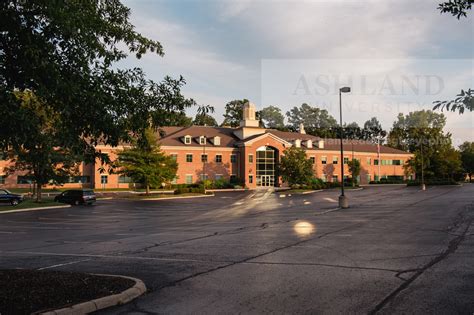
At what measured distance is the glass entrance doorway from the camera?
74.1m

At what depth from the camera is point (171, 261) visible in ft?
37.4

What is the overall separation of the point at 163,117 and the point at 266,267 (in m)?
4.33

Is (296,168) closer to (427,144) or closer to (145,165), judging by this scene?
(145,165)

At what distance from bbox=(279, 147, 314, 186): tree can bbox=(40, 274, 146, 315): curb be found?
54402 millimetres

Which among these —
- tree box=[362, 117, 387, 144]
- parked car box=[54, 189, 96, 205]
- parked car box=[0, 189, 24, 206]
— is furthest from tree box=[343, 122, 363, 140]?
parked car box=[0, 189, 24, 206]

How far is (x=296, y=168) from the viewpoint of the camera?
201 feet

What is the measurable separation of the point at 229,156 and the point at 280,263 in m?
63.0

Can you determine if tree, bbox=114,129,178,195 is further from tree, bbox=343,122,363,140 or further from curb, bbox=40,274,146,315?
tree, bbox=343,122,363,140

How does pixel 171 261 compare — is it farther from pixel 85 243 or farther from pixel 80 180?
pixel 80 180

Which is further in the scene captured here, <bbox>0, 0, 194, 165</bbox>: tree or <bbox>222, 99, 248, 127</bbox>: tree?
<bbox>222, 99, 248, 127</bbox>: tree

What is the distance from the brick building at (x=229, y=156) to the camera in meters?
68.1

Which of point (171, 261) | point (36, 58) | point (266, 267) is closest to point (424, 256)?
point (266, 267)

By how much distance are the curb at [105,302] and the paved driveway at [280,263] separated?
8.1 inches

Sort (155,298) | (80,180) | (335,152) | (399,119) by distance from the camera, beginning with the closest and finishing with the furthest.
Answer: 1. (155,298)
2. (80,180)
3. (335,152)
4. (399,119)
